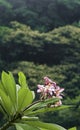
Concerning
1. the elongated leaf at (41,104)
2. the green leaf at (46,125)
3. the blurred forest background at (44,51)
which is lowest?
the green leaf at (46,125)

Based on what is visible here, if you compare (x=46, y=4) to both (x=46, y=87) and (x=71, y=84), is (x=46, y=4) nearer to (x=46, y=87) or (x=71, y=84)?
(x=71, y=84)

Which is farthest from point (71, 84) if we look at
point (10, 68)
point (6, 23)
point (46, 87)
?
point (46, 87)

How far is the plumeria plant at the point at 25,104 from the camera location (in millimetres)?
1932

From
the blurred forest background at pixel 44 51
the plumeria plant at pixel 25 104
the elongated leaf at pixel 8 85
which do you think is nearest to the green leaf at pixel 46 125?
the plumeria plant at pixel 25 104

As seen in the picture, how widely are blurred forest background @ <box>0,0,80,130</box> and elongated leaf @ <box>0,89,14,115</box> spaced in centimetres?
1566

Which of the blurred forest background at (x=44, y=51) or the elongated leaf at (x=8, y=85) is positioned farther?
the blurred forest background at (x=44, y=51)

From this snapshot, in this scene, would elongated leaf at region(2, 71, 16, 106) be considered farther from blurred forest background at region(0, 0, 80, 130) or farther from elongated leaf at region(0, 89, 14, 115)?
blurred forest background at region(0, 0, 80, 130)

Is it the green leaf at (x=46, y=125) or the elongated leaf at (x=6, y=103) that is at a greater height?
the elongated leaf at (x=6, y=103)

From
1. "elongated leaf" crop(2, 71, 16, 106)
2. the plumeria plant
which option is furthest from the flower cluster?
"elongated leaf" crop(2, 71, 16, 106)

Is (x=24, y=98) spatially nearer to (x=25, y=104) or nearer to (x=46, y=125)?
(x=25, y=104)

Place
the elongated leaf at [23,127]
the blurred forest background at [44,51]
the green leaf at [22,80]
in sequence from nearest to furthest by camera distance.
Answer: the elongated leaf at [23,127], the green leaf at [22,80], the blurred forest background at [44,51]

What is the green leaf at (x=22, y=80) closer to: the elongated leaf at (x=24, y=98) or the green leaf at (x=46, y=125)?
the elongated leaf at (x=24, y=98)

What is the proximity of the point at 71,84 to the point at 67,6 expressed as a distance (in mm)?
9262

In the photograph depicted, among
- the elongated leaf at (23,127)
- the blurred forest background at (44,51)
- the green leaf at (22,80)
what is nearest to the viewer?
the elongated leaf at (23,127)
